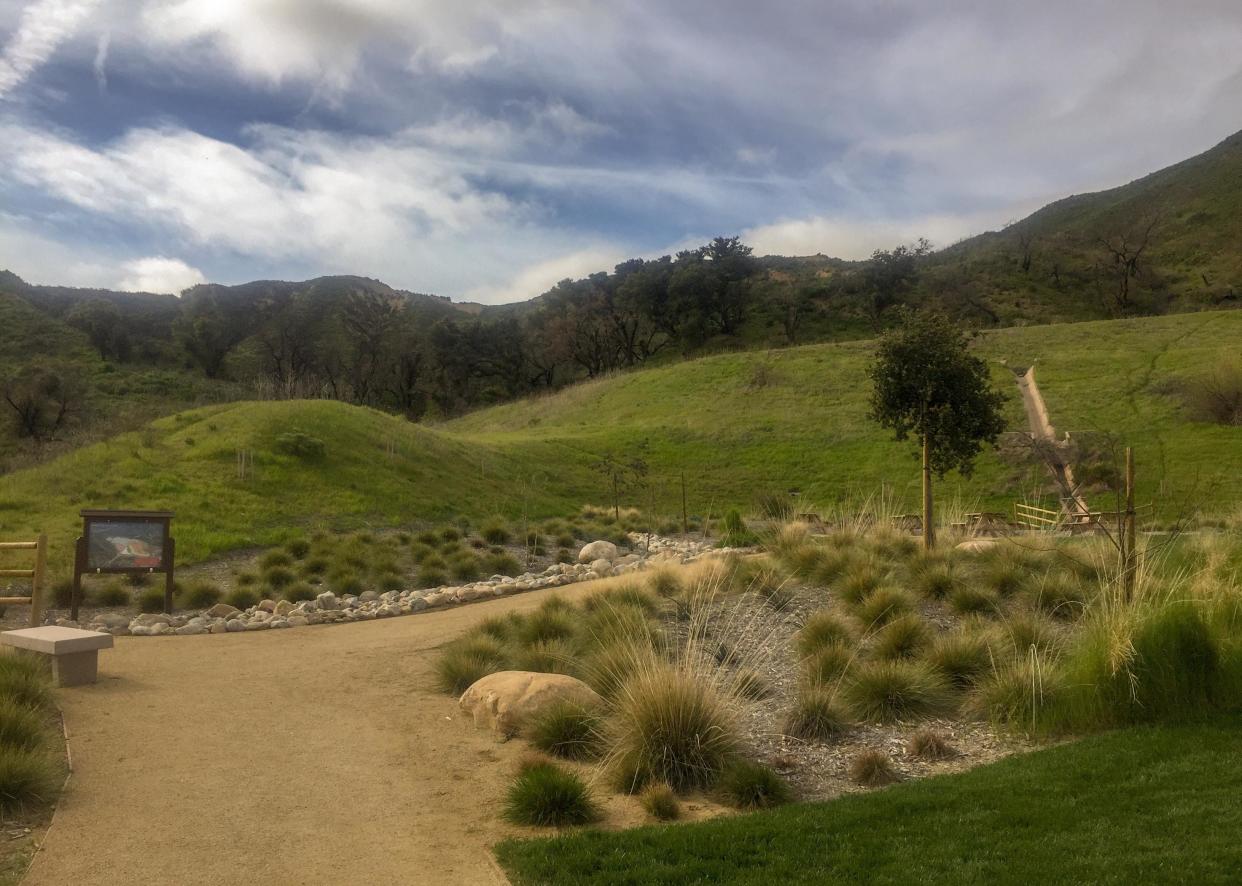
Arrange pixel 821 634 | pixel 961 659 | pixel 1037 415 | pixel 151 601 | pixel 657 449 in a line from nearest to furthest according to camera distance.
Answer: pixel 961 659, pixel 821 634, pixel 151 601, pixel 1037 415, pixel 657 449

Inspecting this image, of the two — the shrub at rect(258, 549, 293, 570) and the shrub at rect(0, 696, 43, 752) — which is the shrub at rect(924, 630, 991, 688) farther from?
Answer: the shrub at rect(258, 549, 293, 570)

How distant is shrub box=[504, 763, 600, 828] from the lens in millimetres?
5809

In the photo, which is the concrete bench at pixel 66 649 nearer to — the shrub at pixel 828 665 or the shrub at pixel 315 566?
the shrub at pixel 828 665

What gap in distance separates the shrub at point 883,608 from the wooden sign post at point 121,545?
30.4ft

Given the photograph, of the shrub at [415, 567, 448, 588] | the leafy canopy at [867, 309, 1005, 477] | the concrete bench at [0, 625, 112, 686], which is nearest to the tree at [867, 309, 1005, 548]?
the leafy canopy at [867, 309, 1005, 477]

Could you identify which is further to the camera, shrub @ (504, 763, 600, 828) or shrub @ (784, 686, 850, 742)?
shrub @ (784, 686, 850, 742)

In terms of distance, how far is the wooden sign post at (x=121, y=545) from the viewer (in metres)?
12.6

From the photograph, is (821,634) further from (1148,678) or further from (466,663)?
(466,663)

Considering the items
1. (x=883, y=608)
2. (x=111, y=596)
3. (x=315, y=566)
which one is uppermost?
(x=883, y=608)

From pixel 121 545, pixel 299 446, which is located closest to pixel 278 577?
pixel 121 545

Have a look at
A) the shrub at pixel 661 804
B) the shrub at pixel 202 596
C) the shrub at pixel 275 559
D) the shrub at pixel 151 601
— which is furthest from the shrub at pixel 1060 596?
the shrub at pixel 275 559

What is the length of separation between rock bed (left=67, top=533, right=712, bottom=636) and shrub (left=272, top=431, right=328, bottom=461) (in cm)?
994

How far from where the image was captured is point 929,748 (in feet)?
22.9

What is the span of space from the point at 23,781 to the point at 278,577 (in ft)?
34.4
